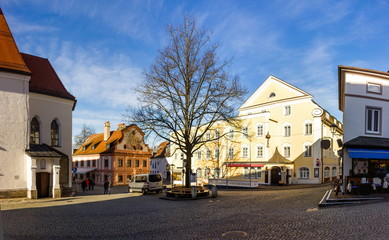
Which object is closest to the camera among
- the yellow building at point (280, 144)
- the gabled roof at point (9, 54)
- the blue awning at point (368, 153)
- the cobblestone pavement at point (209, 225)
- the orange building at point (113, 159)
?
the cobblestone pavement at point (209, 225)

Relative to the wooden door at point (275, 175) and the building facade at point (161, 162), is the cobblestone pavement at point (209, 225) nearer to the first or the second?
the wooden door at point (275, 175)

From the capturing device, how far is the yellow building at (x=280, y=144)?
37531mm

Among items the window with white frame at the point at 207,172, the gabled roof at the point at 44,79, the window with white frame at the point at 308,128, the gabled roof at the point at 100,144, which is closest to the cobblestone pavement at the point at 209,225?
the gabled roof at the point at 44,79

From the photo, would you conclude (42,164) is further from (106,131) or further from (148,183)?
(106,131)

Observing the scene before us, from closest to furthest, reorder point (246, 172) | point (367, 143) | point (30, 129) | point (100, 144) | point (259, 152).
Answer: point (367, 143) → point (30, 129) → point (259, 152) → point (246, 172) → point (100, 144)

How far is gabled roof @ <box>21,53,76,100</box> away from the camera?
2734 centimetres

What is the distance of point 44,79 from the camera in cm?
2888

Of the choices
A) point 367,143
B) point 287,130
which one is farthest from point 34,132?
point 287,130

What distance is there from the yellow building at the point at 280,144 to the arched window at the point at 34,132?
18601 mm

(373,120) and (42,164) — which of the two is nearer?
(373,120)

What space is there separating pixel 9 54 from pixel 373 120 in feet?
88.7

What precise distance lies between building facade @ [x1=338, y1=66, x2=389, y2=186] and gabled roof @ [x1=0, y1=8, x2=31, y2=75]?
23.3 m

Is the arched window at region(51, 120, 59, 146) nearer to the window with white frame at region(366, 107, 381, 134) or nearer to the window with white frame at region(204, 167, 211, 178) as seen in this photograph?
the window with white frame at region(204, 167, 211, 178)

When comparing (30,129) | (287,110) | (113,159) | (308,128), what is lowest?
(113,159)
